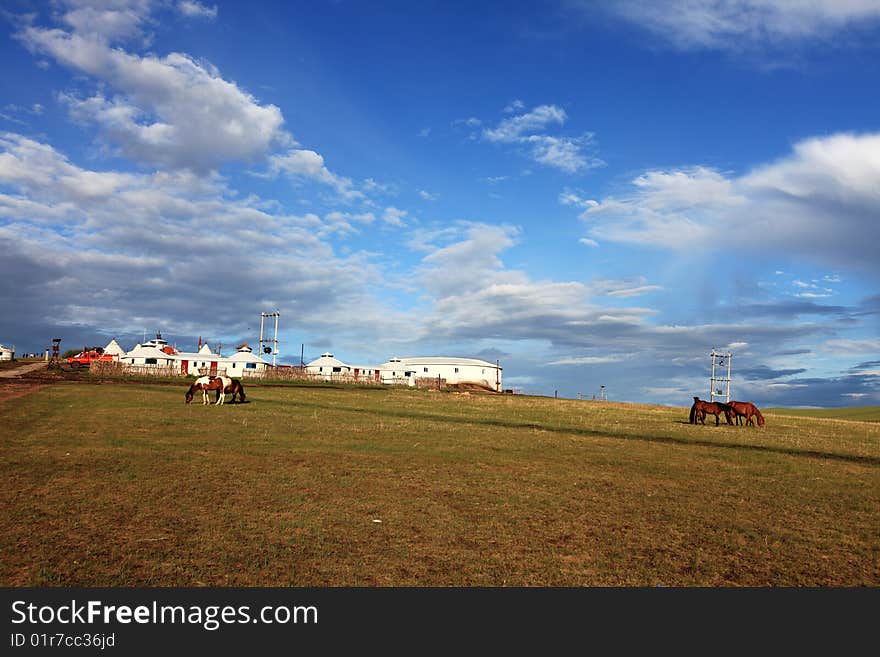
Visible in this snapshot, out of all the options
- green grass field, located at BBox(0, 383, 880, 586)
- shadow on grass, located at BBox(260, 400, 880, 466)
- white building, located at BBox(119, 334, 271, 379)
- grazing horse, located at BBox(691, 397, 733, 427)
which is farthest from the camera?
white building, located at BBox(119, 334, 271, 379)

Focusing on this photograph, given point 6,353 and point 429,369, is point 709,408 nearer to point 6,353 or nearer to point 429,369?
point 429,369

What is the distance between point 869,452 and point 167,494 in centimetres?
2516

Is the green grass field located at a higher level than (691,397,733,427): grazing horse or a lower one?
lower

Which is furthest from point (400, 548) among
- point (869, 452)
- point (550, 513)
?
point (869, 452)

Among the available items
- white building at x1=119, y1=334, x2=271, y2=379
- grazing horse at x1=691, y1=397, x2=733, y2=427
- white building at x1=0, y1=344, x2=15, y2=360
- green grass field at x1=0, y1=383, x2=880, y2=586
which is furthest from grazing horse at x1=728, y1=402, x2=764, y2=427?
white building at x1=0, y1=344, x2=15, y2=360

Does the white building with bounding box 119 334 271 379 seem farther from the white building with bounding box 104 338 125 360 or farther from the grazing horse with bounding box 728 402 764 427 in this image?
the grazing horse with bounding box 728 402 764 427

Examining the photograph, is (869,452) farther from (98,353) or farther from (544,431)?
(98,353)

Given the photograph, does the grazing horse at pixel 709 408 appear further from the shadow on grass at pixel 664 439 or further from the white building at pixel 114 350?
the white building at pixel 114 350

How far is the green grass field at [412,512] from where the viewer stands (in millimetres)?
7031

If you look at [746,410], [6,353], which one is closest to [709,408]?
[746,410]

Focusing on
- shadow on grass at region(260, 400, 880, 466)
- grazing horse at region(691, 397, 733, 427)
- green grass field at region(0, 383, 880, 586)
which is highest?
grazing horse at region(691, 397, 733, 427)

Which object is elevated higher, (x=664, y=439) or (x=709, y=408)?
(x=709, y=408)

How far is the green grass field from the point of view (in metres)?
7.03

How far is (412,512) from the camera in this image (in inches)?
388
